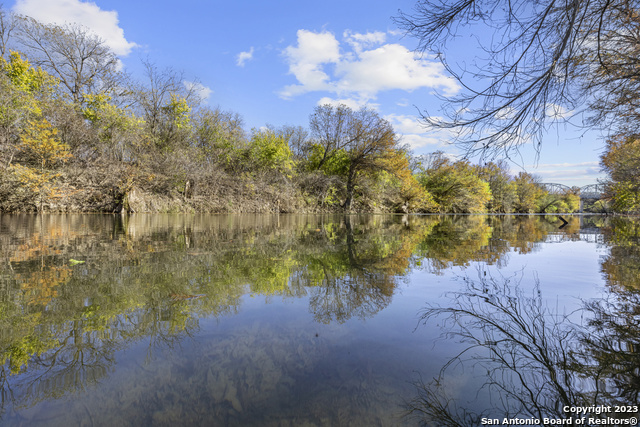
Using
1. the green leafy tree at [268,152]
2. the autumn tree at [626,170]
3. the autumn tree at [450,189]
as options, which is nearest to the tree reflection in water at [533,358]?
the autumn tree at [626,170]

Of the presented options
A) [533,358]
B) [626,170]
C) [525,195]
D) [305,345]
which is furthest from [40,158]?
[525,195]

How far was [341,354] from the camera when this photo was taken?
1.70 metres

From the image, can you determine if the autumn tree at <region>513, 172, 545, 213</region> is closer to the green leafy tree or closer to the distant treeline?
the distant treeline

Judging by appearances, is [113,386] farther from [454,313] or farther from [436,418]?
[454,313]

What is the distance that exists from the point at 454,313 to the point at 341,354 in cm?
115

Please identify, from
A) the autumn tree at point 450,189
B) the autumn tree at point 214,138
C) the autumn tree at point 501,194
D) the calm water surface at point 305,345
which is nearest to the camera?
the calm water surface at point 305,345

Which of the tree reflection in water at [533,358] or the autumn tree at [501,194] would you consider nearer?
the tree reflection in water at [533,358]

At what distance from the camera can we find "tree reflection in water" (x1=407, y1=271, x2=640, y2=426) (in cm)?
128

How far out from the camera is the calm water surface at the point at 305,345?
1.26 meters

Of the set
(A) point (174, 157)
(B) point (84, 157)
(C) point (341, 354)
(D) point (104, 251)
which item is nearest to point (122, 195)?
(B) point (84, 157)

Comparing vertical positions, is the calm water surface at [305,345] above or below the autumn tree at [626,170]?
below

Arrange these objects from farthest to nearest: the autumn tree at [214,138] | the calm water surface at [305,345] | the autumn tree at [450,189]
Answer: the autumn tree at [450,189] → the autumn tree at [214,138] → the calm water surface at [305,345]

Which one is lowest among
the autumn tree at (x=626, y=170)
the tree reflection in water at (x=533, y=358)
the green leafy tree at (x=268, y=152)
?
the tree reflection in water at (x=533, y=358)

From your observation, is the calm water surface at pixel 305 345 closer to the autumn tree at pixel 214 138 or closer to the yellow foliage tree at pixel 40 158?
the yellow foliage tree at pixel 40 158
